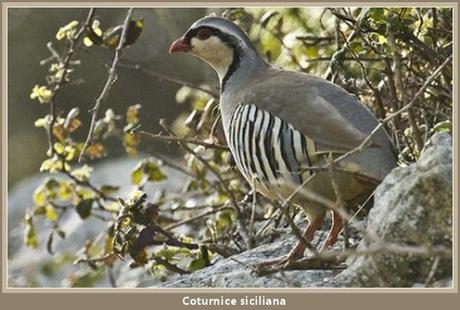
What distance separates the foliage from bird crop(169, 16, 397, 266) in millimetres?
173

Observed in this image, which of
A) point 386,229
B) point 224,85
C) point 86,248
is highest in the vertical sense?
point 224,85

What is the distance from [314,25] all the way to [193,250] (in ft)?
5.40

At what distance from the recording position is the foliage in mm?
4469

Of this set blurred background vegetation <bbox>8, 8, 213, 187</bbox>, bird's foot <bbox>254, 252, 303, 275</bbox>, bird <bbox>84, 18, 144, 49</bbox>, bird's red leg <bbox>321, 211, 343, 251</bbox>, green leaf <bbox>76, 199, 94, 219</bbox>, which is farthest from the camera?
blurred background vegetation <bbox>8, 8, 213, 187</bbox>

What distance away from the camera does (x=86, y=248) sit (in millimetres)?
6008

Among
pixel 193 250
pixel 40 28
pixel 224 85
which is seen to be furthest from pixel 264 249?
pixel 40 28

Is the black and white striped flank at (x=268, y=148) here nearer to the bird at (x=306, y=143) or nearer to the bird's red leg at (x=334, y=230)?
the bird at (x=306, y=143)

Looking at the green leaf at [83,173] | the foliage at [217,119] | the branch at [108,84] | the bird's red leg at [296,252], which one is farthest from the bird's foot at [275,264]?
the green leaf at [83,173]

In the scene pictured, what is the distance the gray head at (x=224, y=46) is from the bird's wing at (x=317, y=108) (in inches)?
15.6

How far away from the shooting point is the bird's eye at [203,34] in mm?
4879

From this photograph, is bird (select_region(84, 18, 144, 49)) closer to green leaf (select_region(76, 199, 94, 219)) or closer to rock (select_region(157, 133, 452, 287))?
green leaf (select_region(76, 199, 94, 219))

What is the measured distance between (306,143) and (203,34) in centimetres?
97

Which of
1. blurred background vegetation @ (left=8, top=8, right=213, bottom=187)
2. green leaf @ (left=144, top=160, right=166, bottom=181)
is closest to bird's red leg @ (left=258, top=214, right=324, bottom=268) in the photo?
green leaf @ (left=144, top=160, right=166, bottom=181)

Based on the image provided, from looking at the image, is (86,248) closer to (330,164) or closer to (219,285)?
(219,285)
